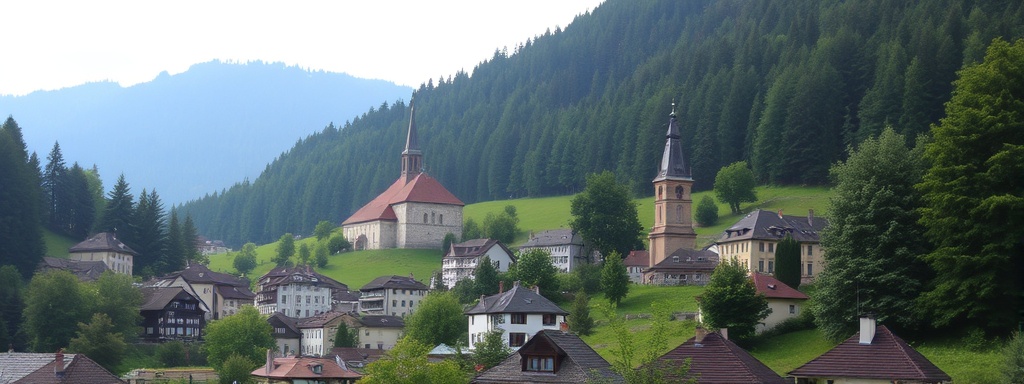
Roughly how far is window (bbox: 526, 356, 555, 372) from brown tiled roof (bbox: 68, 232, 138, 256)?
282ft

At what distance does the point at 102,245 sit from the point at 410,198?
43585mm

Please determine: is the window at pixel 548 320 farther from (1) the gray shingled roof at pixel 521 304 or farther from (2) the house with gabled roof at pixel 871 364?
(2) the house with gabled roof at pixel 871 364

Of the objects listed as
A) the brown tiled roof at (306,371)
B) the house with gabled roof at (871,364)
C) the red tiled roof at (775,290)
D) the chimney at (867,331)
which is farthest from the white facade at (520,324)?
the chimney at (867,331)

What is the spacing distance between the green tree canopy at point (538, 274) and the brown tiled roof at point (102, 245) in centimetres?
4485

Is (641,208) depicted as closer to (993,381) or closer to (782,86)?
(782,86)

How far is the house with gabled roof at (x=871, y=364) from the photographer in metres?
49.2

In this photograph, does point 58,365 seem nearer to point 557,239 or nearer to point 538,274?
point 538,274

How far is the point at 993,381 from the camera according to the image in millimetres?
49562

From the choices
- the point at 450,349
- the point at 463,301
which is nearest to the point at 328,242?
the point at 463,301

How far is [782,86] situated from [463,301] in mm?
52735

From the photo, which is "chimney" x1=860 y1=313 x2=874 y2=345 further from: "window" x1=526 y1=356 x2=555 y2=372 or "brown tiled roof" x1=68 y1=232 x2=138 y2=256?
"brown tiled roof" x1=68 y1=232 x2=138 y2=256

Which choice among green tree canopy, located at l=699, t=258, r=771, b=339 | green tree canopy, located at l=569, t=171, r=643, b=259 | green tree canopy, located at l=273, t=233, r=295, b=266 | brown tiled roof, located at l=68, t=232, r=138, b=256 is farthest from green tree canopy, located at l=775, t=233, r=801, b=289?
green tree canopy, located at l=273, t=233, r=295, b=266

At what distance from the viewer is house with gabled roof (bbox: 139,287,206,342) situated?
106750mm

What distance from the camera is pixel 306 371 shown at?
257 feet
